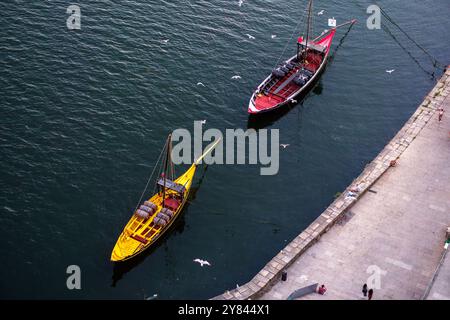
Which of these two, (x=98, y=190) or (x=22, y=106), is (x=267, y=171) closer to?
(x=98, y=190)

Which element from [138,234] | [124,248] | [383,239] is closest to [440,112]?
[383,239]

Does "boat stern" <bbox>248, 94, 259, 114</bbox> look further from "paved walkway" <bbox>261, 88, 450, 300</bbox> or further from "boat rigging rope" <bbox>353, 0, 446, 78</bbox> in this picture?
"boat rigging rope" <bbox>353, 0, 446, 78</bbox>

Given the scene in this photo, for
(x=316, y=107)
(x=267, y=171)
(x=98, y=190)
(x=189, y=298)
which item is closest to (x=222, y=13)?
(x=316, y=107)
